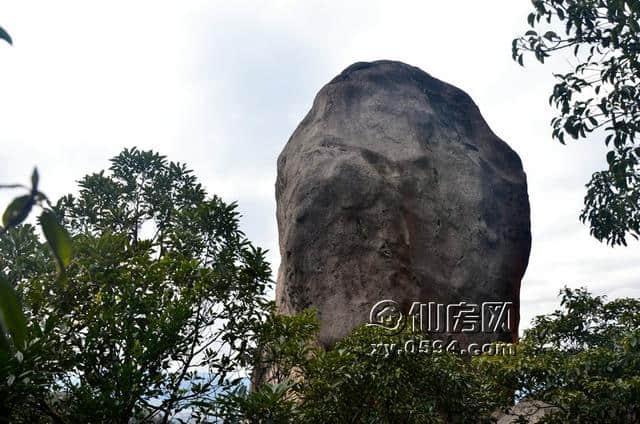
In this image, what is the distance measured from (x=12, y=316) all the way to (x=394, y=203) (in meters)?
7.72

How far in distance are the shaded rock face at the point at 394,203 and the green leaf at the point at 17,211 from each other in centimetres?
718

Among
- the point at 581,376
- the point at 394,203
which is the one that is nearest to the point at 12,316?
the point at 581,376

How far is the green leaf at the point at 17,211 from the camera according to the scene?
23.8 inches

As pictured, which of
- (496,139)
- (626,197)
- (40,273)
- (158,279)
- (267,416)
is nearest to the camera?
(267,416)

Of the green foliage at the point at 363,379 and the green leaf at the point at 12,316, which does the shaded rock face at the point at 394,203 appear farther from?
the green leaf at the point at 12,316

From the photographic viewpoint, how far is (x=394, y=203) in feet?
27.0

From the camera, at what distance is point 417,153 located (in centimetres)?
877

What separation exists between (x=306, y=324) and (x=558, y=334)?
325 cm

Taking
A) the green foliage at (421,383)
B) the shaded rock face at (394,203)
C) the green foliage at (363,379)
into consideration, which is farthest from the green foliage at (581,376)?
the shaded rock face at (394,203)

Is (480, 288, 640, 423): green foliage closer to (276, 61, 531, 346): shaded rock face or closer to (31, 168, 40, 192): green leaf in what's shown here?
(276, 61, 531, 346): shaded rock face

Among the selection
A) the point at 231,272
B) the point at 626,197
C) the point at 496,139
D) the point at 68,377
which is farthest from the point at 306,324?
the point at 496,139

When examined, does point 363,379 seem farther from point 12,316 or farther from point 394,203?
point 12,316

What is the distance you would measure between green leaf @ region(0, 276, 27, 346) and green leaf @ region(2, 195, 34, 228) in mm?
72

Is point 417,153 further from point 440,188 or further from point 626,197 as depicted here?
point 626,197
